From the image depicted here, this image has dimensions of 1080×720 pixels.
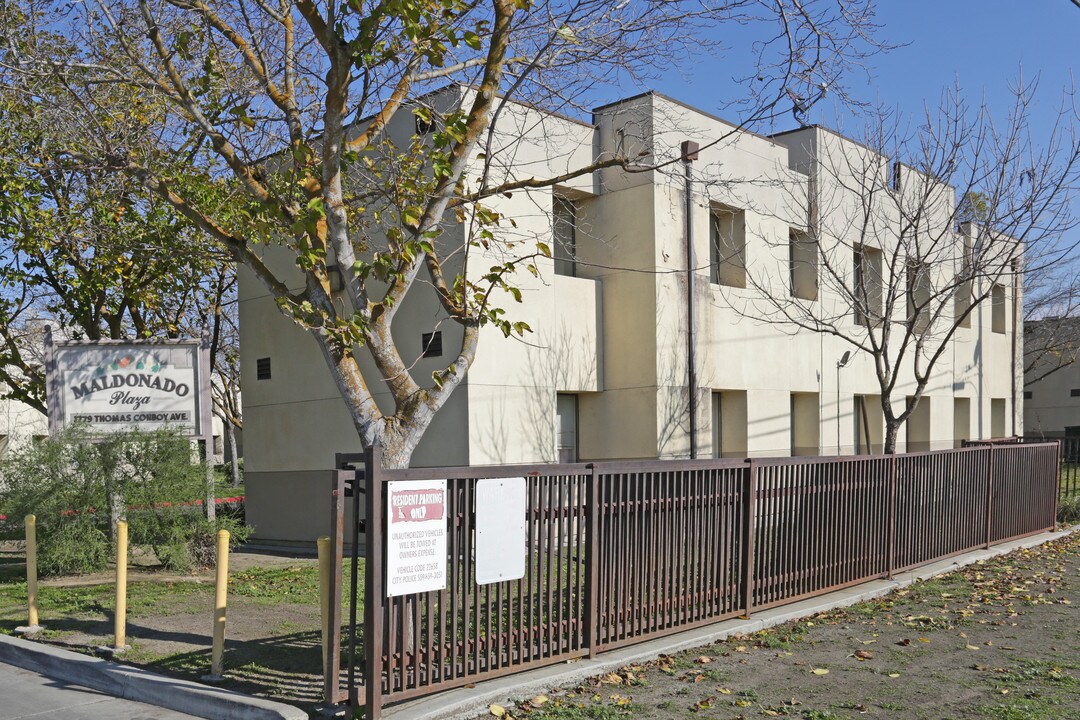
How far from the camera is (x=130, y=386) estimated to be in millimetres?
13406

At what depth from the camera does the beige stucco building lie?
15.1 m

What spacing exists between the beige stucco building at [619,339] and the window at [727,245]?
0.12ft

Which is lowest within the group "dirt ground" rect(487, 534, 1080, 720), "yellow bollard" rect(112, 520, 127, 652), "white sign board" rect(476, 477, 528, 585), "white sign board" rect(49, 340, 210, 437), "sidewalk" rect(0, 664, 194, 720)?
"sidewalk" rect(0, 664, 194, 720)

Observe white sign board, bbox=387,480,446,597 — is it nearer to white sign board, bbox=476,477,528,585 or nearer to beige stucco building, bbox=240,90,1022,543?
white sign board, bbox=476,477,528,585

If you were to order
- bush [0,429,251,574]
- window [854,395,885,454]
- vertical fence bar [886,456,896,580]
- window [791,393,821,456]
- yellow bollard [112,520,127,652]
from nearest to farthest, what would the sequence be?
1. yellow bollard [112,520,127,652]
2. vertical fence bar [886,456,896,580]
3. bush [0,429,251,574]
4. window [791,393,821,456]
5. window [854,395,885,454]

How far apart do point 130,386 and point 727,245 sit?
1010 cm

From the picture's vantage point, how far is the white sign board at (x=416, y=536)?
6641mm

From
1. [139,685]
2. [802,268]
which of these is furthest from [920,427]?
[139,685]

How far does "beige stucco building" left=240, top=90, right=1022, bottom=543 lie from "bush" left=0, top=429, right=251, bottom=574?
350 centimetres

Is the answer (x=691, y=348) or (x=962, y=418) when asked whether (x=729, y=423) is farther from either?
(x=962, y=418)

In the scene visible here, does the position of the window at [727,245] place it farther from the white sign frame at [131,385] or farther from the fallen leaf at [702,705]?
the fallen leaf at [702,705]

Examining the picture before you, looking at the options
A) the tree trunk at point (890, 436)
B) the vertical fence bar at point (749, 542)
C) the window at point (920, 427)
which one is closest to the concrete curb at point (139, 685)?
the vertical fence bar at point (749, 542)

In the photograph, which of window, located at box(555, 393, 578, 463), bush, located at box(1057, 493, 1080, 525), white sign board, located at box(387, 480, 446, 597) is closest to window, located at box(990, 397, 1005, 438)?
bush, located at box(1057, 493, 1080, 525)

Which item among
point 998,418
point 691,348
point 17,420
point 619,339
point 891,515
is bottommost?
point 891,515
